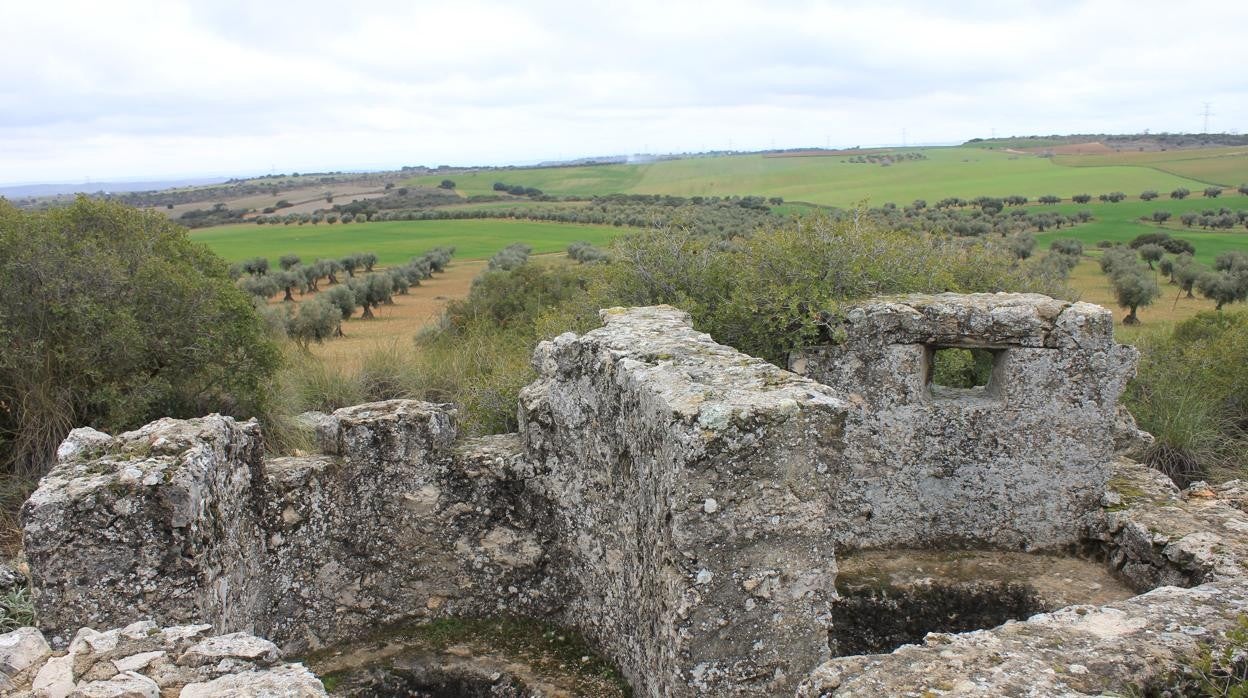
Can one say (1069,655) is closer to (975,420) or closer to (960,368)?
(975,420)

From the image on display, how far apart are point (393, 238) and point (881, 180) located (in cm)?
4302

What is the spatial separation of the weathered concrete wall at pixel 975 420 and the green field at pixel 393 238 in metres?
34.3

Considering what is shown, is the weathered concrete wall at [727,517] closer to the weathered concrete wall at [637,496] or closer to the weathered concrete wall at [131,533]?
the weathered concrete wall at [637,496]

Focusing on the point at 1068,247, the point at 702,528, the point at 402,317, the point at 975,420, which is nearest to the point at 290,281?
the point at 402,317

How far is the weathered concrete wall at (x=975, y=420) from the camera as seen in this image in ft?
24.6

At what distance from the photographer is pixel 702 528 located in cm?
460

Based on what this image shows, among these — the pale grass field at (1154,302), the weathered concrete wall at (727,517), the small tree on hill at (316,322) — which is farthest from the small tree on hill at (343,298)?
the weathered concrete wall at (727,517)

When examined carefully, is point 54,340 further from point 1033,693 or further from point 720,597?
point 1033,693

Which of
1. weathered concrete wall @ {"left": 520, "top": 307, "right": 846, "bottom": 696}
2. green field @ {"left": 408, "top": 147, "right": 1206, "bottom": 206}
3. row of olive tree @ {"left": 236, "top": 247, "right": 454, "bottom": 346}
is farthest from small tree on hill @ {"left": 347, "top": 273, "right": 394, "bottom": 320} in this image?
green field @ {"left": 408, "top": 147, "right": 1206, "bottom": 206}

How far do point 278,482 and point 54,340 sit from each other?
483 cm

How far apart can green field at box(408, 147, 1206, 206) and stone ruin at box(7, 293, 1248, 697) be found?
133ft

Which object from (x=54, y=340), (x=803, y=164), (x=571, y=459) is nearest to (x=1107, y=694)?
Result: (x=571, y=459)

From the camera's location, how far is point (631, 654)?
6047mm

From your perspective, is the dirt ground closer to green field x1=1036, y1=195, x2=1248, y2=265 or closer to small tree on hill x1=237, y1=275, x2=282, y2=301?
small tree on hill x1=237, y1=275, x2=282, y2=301
